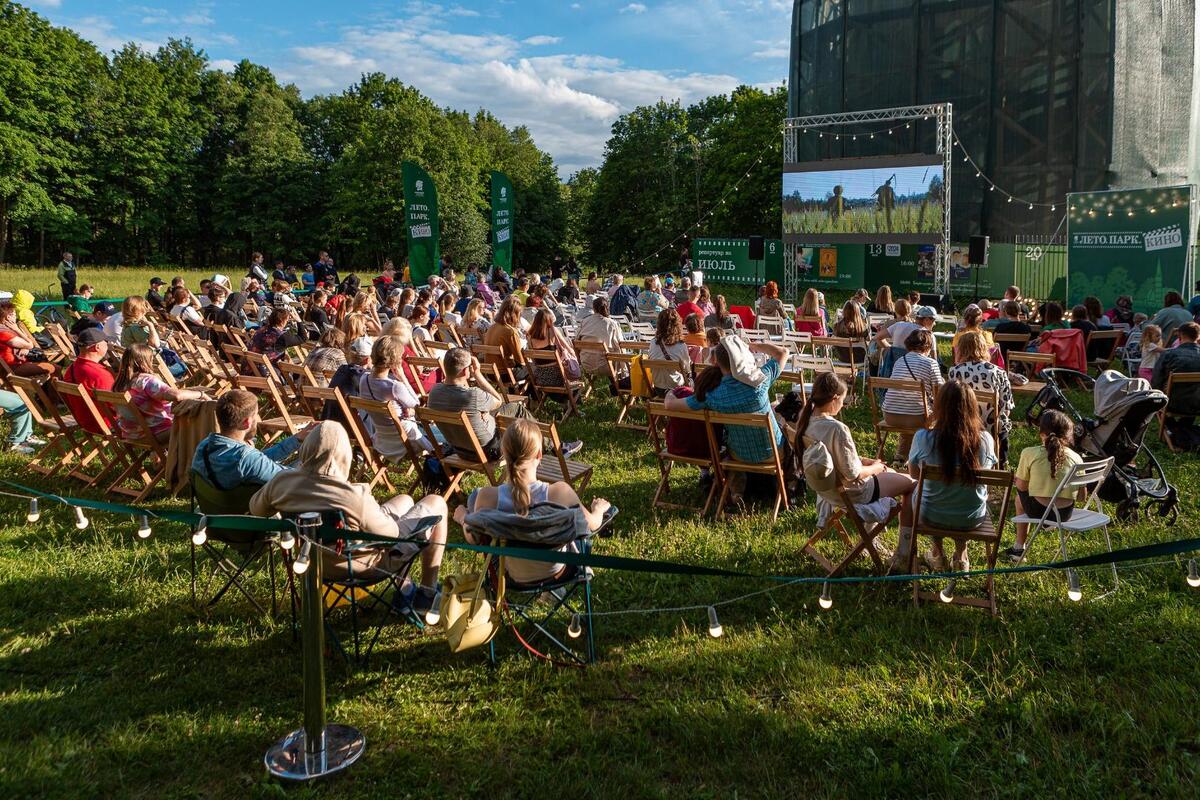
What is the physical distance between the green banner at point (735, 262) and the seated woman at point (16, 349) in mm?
22087

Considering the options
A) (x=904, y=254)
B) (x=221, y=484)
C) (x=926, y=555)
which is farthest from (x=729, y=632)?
(x=904, y=254)

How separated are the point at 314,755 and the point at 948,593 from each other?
10.1 feet

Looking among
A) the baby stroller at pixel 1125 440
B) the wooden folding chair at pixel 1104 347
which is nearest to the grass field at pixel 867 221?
the wooden folding chair at pixel 1104 347

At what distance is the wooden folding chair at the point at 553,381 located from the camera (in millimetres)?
9727

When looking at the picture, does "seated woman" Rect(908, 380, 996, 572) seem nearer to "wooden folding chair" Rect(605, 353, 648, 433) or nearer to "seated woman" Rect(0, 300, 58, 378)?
"wooden folding chair" Rect(605, 353, 648, 433)

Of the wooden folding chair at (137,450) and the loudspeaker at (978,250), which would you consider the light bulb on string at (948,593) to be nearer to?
the wooden folding chair at (137,450)

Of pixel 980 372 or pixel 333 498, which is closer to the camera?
pixel 333 498

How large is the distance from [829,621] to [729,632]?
53 centimetres

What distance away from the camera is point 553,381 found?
9.90m

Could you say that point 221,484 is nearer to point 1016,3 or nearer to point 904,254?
point 904,254

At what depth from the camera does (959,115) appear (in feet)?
92.1

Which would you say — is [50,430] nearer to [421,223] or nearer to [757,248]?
[421,223]

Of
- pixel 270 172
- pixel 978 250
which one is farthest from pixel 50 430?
pixel 270 172

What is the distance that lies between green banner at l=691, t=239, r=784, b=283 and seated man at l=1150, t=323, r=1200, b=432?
20.7 meters
